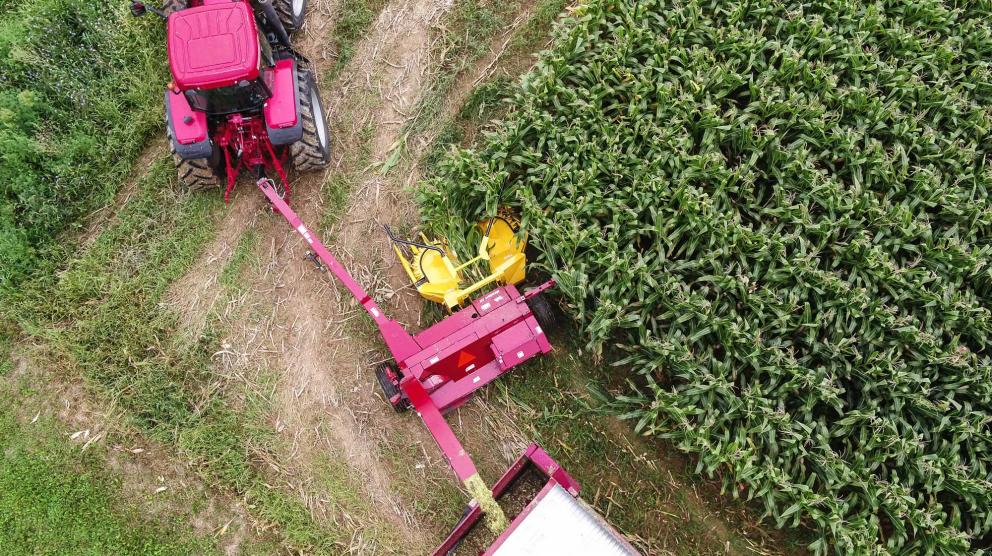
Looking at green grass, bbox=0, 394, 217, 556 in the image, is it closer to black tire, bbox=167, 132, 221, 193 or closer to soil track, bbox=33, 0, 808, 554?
soil track, bbox=33, 0, 808, 554

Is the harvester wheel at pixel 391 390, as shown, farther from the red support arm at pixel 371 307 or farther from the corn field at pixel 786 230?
the corn field at pixel 786 230

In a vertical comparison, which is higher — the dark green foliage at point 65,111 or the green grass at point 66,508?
the dark green foliage at point 65,111

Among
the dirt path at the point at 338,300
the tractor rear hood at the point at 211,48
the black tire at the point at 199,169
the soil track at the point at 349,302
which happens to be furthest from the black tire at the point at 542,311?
the black tire at the point at 199,169

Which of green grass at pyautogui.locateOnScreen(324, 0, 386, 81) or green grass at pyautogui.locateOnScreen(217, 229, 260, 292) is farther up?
green grass at pyautogui.locateOnScreen(324, 0, 386, 81)

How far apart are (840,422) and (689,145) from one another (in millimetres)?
2807

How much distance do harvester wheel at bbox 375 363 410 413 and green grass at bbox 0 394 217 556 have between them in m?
2.21

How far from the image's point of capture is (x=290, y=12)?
7.20 meters

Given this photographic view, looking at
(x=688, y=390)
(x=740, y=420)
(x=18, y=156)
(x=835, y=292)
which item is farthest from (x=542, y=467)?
(x=18, y=156)

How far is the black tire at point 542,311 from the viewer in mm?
5945

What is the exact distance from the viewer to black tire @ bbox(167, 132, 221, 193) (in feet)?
21.5

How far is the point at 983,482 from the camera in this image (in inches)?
195

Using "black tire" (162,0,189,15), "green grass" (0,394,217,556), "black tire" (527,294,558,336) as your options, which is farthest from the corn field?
"green grass" (0,394,217,556)

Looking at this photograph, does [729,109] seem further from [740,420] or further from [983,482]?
[983,482]

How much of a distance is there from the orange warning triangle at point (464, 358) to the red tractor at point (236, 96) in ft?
9.39
